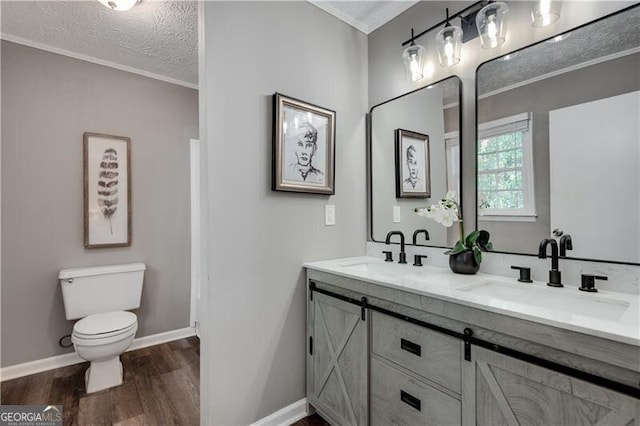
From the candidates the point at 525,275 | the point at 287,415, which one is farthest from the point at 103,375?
the point at 525,275

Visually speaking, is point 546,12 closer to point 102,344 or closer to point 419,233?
point 419,233

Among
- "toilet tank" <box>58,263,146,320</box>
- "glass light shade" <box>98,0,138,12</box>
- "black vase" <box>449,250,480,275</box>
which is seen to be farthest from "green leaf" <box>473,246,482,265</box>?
"toilet tank" <box>58,263,146,320</box>

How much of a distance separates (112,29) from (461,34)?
2373mm

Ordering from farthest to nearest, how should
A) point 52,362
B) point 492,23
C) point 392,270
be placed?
point 52,362, point 392,270, point 492,23

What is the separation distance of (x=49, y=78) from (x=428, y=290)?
3126 mm

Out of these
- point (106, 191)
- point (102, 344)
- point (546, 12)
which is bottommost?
point (102, 344)

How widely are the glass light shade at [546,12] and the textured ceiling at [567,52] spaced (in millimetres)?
90

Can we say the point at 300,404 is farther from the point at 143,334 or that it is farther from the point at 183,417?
the point at 143,334

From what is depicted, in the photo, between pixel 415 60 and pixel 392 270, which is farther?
pixel 415 60

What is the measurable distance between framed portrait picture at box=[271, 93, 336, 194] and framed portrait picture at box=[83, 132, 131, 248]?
67.9 inches

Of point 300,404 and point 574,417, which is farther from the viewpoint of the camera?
point 300,404

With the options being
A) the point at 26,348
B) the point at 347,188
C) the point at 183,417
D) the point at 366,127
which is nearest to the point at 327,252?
the point at 347,188

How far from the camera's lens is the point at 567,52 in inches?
50.0

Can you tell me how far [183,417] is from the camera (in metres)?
1.75
